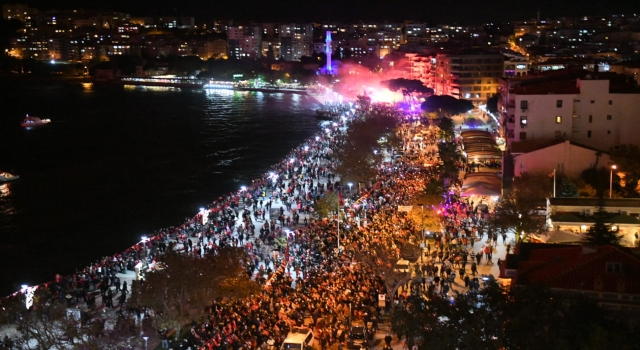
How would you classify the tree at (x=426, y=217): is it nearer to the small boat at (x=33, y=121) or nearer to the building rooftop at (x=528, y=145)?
the building rooftop at (x=528, y=145)

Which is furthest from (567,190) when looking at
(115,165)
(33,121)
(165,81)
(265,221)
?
(165,81)

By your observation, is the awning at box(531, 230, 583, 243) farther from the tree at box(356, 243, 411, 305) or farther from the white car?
the white car

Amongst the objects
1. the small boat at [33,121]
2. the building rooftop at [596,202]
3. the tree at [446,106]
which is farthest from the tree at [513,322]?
the small boat at [33,121]

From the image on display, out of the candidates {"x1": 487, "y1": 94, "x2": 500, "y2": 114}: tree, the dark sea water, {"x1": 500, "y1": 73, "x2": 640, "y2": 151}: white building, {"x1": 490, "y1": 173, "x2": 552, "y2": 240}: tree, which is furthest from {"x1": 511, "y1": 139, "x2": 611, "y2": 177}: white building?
{"x1": 487, "y1": 94, "x2": 500, "y2": 114}: tree

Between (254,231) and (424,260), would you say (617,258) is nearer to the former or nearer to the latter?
(424,260)

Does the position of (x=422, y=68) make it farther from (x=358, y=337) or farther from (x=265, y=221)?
(x=358, y=337)

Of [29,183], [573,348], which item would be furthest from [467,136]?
[573,348]
